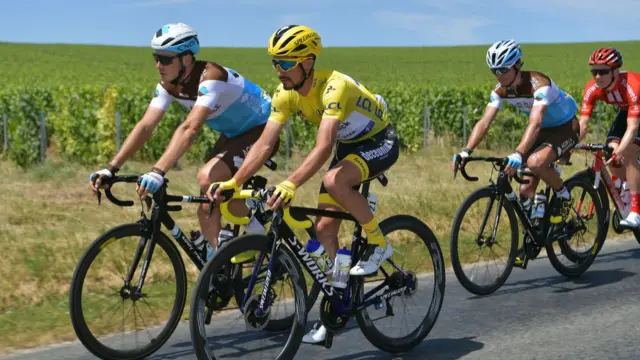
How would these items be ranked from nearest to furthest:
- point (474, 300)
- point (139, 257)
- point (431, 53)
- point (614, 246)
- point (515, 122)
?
point (139, 257) → point (474, 300) → point (614, 246) → point (515, 122) → point (431, 53)

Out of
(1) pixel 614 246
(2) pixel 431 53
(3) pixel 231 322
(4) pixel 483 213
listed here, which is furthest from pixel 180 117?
(2) pixel 431 53

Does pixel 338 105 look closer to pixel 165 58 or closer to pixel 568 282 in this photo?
pixel 165 58

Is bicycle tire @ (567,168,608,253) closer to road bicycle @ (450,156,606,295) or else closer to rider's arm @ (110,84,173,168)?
road bicycle @ (450,156,606,295)

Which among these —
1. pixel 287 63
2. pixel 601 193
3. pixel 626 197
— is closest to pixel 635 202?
pixel 626 197

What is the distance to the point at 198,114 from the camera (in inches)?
223

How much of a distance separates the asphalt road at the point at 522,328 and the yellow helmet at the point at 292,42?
1.74m

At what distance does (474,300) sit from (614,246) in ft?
10.9

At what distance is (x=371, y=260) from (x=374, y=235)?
16 cm

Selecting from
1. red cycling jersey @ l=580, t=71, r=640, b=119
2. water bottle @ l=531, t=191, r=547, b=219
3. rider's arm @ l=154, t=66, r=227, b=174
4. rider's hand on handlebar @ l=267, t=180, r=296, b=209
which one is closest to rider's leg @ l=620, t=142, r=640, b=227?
red cycling jersey @ l=580, t=71, r=640, b=119

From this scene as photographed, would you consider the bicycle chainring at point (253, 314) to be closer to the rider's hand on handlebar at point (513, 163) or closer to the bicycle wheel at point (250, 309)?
the bicycle wheel at point (250, 309)

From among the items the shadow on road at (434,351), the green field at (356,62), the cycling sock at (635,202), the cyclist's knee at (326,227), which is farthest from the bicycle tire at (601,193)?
the green field at (356,62)

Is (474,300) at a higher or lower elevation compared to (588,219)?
lower

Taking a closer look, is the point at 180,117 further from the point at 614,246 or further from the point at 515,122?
the point at 614,246

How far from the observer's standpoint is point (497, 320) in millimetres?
6730
